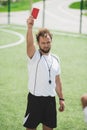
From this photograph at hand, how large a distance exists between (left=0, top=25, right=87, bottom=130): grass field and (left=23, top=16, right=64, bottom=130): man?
1894mm

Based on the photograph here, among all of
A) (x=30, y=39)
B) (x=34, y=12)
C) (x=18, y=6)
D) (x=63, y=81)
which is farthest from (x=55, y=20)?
(x=34, y=12)

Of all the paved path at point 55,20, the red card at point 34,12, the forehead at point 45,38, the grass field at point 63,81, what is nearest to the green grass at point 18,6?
the paved path at point 55,20

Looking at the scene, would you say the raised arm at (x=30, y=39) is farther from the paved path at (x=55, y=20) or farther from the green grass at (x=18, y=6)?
the green grass at (x=18, y=6)

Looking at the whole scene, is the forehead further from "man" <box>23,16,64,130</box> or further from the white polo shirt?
the white polo shirt

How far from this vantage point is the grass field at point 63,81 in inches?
339

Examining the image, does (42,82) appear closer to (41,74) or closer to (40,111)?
(41,74)

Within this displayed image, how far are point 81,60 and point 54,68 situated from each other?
9433 mm

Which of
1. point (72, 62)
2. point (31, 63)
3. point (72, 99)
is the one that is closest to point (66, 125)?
point (72, 99)

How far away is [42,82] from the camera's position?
6117 millimetres

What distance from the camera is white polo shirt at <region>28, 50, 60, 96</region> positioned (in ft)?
20.1

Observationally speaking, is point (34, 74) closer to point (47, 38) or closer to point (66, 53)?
point (47, 38)

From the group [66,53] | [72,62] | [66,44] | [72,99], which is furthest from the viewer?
[66,44]

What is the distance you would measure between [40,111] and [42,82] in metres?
0.43

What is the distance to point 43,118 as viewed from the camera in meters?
6.29
